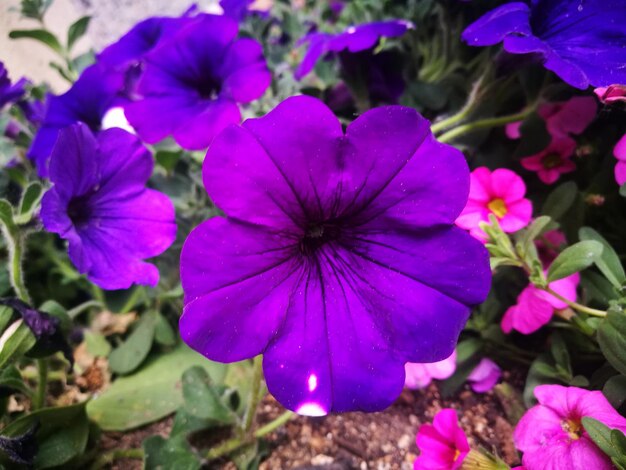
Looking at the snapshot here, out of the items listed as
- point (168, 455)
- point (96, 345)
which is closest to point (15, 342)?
point (168, 455)

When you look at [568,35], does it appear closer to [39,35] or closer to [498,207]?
[498,207]

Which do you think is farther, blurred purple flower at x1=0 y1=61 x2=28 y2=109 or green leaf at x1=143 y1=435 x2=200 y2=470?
blurred purple flower at x1=0 y1=61 x2=28 y2=109

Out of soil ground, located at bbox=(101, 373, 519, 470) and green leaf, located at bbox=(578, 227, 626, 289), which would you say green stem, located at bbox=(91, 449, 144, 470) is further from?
green leaf, located at bbox=(578, 227, 626, 289)

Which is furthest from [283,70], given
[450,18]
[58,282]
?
[58,282]

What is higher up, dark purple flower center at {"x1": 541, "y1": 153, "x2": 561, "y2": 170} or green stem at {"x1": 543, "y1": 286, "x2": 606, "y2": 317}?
dark purple flower center at {"x1": 541, "y1": 153, "x2": 561, "y2": 170}

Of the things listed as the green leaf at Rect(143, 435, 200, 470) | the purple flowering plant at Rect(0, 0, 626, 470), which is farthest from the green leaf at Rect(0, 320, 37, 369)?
the green leaf at Rect(143, 435, 200, 470)

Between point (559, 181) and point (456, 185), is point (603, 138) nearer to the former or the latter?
point (559, 181)
